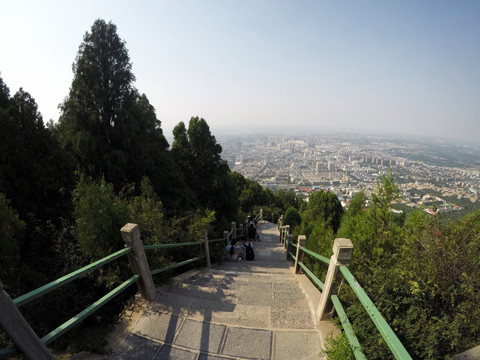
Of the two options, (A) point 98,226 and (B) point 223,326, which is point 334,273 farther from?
(A) point 98,226

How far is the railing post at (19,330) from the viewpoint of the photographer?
1635 mm

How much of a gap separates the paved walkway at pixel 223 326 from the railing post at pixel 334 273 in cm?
25

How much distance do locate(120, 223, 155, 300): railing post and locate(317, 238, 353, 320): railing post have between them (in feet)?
7.88

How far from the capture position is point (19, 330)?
1729mm

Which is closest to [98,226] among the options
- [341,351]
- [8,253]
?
[8,253]

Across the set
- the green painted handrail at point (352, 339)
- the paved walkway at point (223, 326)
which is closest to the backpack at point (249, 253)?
the paved walkway at point (223, 326)

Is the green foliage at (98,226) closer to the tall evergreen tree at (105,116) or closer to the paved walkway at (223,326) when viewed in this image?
the paved walkway at (223,326)

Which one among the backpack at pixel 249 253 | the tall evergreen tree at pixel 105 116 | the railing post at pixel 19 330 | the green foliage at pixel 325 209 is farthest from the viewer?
the green foliage at pixel 325 209

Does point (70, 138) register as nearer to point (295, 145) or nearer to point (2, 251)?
point (2, 251)

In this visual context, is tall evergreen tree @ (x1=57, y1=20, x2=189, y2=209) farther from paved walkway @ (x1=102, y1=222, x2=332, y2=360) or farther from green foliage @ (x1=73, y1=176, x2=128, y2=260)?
paved walkway @ (x1=102, y1=222, x2=332, y2=360)

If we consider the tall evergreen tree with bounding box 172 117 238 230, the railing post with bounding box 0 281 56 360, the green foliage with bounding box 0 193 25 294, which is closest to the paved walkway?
the railing post with bounding box 0 281 56 360

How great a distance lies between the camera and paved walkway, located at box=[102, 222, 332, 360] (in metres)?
2.70

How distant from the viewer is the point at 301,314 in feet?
11.0

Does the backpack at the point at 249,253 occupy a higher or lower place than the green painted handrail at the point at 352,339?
lower
